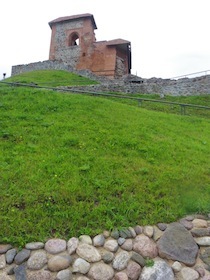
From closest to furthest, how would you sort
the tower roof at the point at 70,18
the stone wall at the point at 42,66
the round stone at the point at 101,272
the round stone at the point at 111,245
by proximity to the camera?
1. the round stone at the point at 101,272
2. the round stone at the point at 111,245
3. the stone wall at the point at 42,66
4. the tower roof at the point at 70,18

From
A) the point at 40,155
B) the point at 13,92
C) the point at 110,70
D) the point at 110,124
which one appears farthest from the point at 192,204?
the point at 110,70

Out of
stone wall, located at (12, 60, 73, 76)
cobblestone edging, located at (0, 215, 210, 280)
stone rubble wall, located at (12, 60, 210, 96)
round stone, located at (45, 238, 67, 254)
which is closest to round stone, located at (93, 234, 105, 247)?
cobblestone edging, located at (0, 215, 210, 280)

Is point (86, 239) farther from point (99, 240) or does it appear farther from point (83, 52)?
point (83, 52)

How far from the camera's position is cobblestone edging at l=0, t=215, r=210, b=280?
339 centimetres

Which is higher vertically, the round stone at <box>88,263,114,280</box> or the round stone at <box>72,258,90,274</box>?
the round stone at <box>72,258,90,274</box>

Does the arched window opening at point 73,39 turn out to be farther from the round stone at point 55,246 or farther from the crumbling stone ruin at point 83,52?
the round stone at point 55,246

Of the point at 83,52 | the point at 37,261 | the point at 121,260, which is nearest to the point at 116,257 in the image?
the point at 121,260

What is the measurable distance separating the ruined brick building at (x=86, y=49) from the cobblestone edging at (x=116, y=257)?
26.6 m

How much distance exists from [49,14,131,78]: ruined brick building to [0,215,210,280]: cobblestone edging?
26586mm

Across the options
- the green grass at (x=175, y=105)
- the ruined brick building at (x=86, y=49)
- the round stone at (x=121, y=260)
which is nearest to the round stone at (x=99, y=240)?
the round stone at (x=121, y=260)

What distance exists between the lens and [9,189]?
4430 mm

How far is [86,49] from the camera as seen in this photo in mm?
30156

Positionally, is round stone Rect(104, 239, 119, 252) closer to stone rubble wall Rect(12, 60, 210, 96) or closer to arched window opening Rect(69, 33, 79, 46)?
stone rubble wall Rect(12, 60, 210, 96)

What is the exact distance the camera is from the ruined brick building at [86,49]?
29250 millimetres
